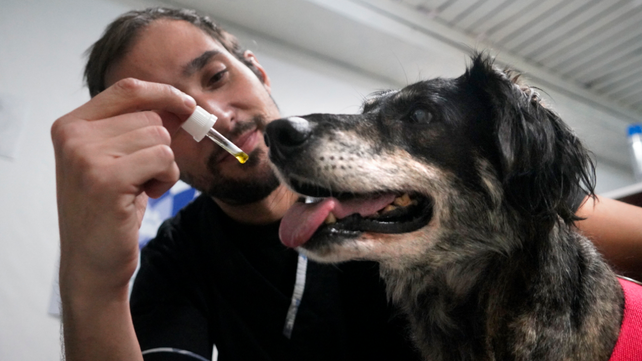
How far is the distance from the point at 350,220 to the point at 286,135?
26cm

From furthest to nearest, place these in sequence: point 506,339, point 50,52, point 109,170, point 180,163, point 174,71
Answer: point 50,52, point 180,163, point 174,71, point 506,339, point 109,170

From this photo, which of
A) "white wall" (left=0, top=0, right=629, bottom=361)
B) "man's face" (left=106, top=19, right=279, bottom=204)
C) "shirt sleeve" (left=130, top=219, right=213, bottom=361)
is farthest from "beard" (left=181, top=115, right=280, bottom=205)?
"white wall" (left=0, top=0, right=629, bottom=361)

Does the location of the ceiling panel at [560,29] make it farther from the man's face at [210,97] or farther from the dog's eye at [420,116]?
the dog's eye at [420,116]

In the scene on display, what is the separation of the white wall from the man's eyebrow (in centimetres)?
132

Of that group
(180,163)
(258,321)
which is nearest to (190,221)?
(180,163)

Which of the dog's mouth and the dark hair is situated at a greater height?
the dark hair

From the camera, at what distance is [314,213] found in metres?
0.95

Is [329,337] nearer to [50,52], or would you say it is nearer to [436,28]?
[50,52]

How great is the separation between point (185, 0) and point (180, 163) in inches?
69.9

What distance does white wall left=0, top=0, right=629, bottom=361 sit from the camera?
1.95 m

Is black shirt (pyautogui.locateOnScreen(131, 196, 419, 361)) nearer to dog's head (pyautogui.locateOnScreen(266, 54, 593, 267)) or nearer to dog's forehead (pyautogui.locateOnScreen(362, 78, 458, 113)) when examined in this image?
dog's head (pyautogui.locateOnScreen(266, 54, 593, 267))

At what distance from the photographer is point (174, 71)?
136 centimetres

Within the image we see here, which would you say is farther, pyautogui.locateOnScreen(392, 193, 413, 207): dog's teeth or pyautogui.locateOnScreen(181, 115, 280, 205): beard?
pyautogui.locateOnScreen(181, 115, 280, 205): beard

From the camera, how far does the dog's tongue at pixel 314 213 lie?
93 centimetres
